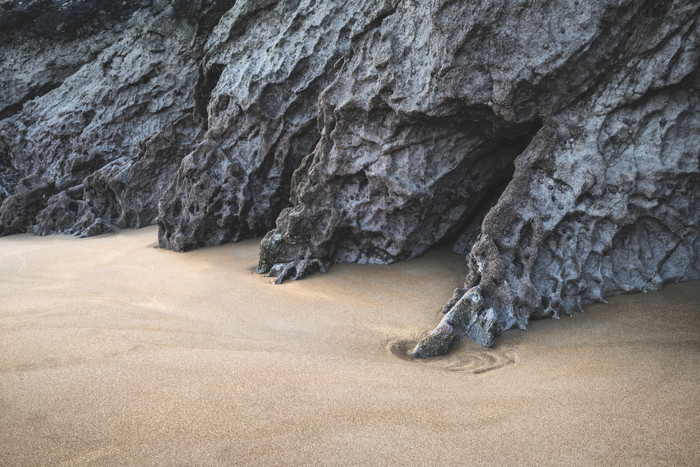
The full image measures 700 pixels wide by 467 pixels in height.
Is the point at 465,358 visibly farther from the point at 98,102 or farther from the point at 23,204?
the point at 98,102

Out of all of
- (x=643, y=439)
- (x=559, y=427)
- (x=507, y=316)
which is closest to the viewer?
(x=643, y=439)

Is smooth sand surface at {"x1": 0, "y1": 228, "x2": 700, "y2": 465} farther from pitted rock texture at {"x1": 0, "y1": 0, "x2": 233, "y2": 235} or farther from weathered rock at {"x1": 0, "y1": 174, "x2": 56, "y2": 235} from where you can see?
weathered rock at {"x1": 0, "y1": 174, "x2": 56, "y2": 235}

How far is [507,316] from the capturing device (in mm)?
3291

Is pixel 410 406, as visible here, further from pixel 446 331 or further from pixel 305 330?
pixel 305 330

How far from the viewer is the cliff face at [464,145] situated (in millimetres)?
3414

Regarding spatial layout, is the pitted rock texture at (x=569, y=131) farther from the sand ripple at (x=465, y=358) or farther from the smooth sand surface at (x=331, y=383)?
the smooth sand surface at (x=331, y=383)

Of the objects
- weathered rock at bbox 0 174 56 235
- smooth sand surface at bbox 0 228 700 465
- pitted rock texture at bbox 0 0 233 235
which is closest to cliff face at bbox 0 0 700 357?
smooth sand surface at bbox 0 228 700 465

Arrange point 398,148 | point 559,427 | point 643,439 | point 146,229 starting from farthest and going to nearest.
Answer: point 146,229 < point 398,148 < point 559,427 < point 643,439

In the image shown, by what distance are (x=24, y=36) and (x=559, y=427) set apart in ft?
61.0

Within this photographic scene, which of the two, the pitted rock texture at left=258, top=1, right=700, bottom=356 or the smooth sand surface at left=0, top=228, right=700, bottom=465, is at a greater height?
the pitted rock texture at left=258, top=1, right=700, bottom=356

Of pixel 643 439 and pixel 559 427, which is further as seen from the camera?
pixel 559 427

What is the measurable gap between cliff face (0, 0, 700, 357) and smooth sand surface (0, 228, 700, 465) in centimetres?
42

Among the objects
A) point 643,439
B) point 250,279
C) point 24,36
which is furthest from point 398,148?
point 24,36

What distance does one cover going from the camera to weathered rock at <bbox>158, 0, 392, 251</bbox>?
6.50 m
